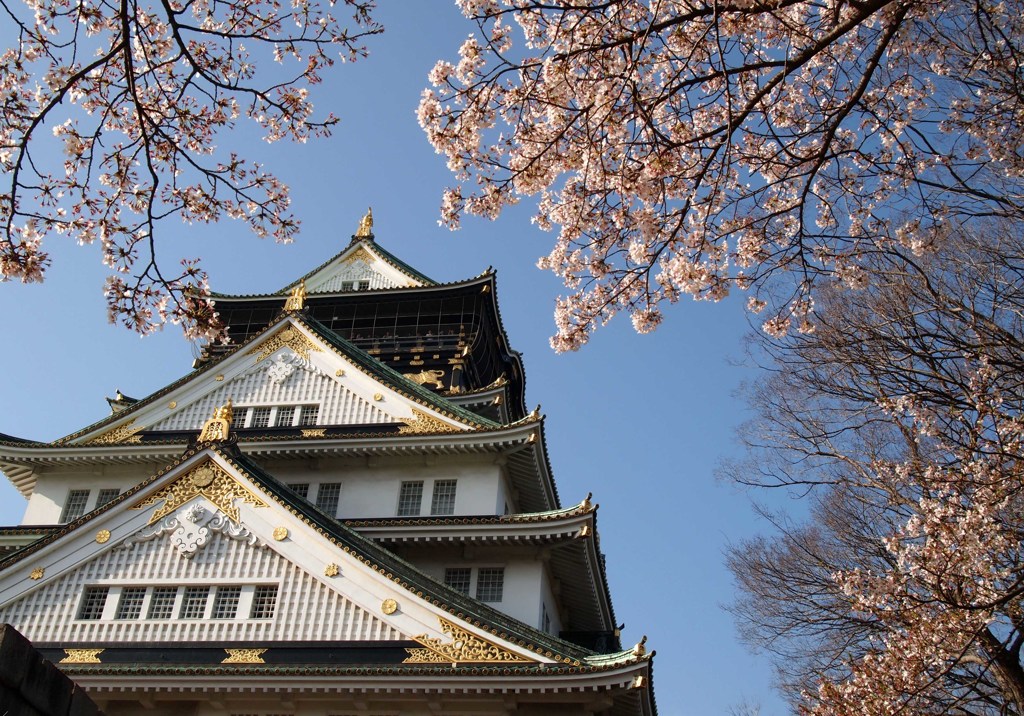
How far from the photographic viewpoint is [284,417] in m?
24.9

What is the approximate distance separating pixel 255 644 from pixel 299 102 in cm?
1101

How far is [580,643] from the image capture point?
22.6 meters

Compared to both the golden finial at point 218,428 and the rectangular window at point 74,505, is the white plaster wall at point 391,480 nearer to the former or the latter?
the golden finial at point 218,428

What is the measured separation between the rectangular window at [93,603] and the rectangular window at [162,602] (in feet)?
3.39

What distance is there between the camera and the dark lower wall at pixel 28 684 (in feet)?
26.7

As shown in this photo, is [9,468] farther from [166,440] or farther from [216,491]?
[216,491]

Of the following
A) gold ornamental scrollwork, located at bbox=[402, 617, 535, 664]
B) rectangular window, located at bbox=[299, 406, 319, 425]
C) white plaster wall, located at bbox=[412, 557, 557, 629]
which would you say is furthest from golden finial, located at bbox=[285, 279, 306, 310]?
gold ornamental scrollwork, located at bbox=[402, 617, 535, 664]

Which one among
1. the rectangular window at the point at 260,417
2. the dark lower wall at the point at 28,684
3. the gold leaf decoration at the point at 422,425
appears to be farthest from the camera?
the rectangular window at the point at 260,417

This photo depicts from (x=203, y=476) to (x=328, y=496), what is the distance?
477cm

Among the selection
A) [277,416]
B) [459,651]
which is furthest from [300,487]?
[459,651]

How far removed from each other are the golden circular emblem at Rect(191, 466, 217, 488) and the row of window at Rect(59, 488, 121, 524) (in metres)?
6.22

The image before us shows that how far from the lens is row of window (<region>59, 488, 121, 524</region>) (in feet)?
78.5

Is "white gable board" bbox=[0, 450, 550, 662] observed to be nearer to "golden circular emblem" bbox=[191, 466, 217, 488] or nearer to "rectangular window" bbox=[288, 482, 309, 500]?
"golden circular emblem" bbox=[191, 466, 217, 488]

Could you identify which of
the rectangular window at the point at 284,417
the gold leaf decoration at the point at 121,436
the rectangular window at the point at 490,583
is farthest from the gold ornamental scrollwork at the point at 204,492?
the gold leaf decoration at the point at 121,436
